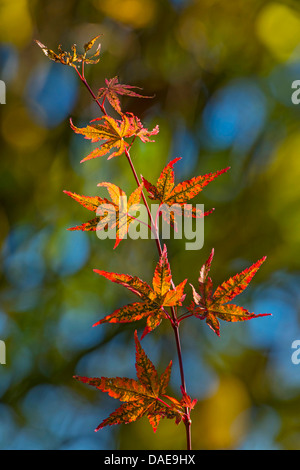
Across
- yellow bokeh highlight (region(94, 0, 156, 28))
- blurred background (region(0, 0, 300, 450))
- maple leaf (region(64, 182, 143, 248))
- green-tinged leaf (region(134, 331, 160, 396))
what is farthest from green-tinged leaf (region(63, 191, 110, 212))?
yellow bokeh highlight (region(94, 0, 156, 28))

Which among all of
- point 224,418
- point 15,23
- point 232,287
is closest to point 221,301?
point 232,287

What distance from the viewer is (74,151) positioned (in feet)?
2.12

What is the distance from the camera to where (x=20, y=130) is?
2.10 ft

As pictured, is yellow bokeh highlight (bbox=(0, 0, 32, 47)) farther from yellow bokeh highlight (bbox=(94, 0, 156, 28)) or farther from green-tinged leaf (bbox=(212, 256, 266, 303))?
green-tinged leaf (bbox=(212, 256, 266, 303))

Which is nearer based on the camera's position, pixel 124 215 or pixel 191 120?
pixel 124 215

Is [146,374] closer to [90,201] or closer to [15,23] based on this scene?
[90,201]

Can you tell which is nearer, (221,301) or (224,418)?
(221,301)

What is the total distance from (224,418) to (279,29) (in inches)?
22.4

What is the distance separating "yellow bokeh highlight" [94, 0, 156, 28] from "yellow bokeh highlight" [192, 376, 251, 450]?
1.83 ft

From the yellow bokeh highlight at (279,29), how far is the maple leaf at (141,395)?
532 mm

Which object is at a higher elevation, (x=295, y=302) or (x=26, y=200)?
(x=26, y=200)

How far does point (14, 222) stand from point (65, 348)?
0.67 ft
